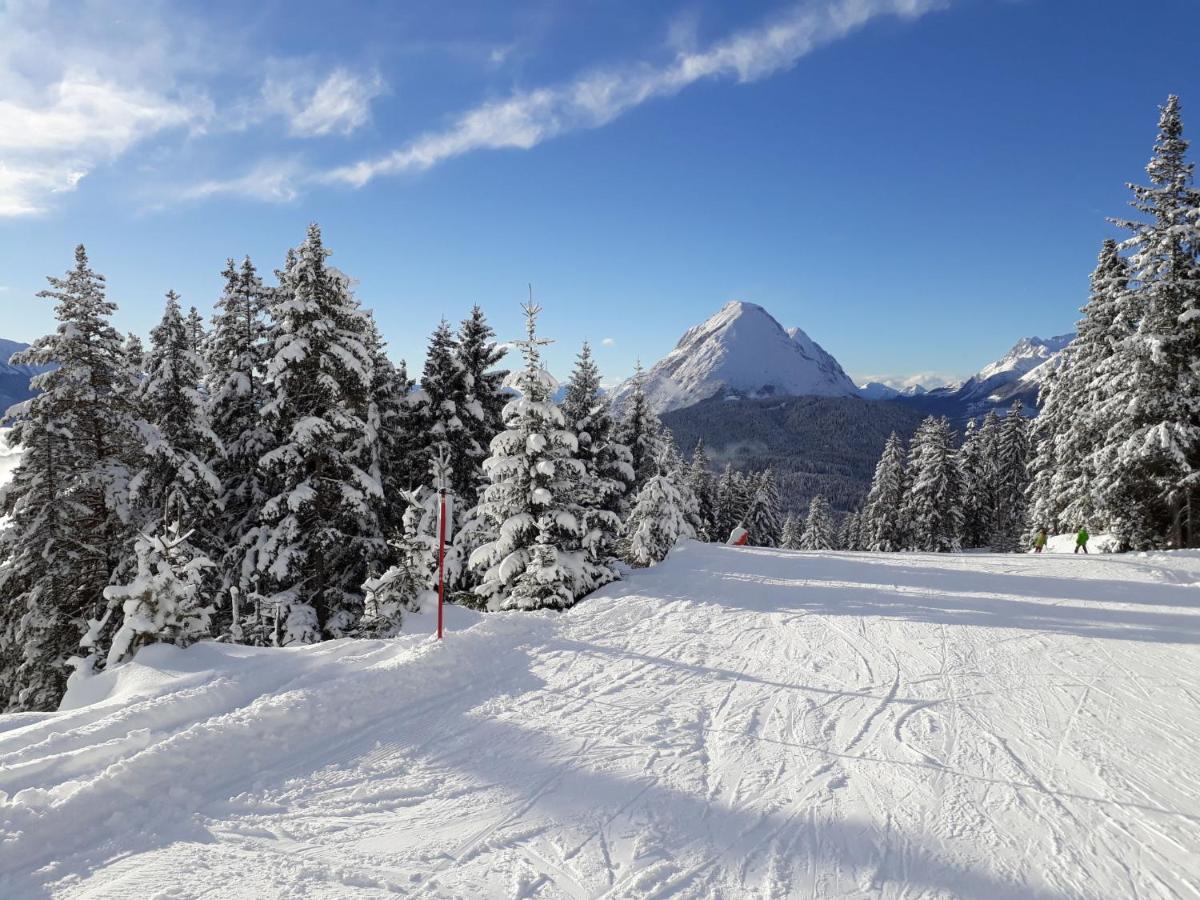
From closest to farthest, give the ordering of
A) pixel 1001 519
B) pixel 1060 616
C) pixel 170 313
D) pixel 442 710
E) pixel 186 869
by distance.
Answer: pixel 186 869 → pixel 442 710 → pixel 1060 616 → pixel 170 313 → pixel 1001 519

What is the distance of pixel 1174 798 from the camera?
218 inches

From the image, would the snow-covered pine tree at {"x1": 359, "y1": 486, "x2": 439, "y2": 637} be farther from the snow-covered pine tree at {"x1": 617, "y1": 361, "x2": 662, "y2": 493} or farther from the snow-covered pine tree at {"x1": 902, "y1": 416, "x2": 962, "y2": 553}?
the snow-covered pine tree at {"x1": 902, "y1": 416, "x2": 962, "y2": 553}

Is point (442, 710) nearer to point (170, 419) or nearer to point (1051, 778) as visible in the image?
point (1051, 778)

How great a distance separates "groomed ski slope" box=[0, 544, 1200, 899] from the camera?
4398 mm

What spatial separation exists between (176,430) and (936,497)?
43.2 meters

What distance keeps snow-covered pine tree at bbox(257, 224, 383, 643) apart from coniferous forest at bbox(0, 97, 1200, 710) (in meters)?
0.07

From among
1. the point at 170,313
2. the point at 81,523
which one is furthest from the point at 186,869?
the point at 170,313

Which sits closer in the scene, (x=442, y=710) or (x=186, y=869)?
(x=186, y=869)

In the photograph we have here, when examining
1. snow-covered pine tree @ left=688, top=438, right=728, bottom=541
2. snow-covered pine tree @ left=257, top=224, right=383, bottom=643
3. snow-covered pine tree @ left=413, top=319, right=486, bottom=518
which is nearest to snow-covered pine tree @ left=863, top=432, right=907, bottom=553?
snow-covered pine tree @ left=688, top=438, right=728, bottom=541

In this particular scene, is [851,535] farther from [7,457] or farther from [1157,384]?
[7,457]

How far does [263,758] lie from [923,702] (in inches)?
300

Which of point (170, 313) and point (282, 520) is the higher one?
point (170, 313)

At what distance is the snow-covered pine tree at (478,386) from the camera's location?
21453 millimetres

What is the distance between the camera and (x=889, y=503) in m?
47.3
